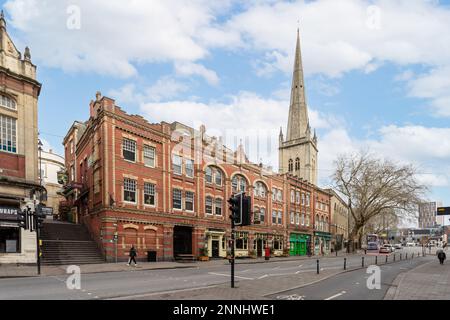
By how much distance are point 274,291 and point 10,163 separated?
806 inches

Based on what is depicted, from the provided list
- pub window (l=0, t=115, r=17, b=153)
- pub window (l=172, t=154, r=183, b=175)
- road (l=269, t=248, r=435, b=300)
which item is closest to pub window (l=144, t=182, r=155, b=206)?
pub window (l=172, t=154, r=183, b=175)

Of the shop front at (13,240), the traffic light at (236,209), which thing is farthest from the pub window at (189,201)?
the traffic light at (236,209)

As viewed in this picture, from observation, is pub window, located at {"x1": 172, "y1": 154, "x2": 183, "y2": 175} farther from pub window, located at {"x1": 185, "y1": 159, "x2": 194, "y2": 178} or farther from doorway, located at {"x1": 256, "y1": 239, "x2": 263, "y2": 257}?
doorway, located at {"x1": 256, "y1": 239, "x2": 263, "y2": 257}

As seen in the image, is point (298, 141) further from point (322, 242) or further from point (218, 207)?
point (218, 207)

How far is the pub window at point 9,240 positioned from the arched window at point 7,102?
8.38m

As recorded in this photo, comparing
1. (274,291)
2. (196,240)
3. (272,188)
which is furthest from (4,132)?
(272,188)

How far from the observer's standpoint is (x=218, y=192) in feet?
116

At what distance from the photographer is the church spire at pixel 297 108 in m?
75.0

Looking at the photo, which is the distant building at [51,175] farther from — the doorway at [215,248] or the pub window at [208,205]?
the doorway at [215,248]

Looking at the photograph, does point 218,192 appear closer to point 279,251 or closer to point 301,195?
point 279,251

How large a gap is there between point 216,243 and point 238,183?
7535 millimetres

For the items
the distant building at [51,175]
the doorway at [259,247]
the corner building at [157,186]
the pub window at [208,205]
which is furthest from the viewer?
the distant building at [51,175]

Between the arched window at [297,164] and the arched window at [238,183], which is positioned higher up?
the arched window at [297,164]
